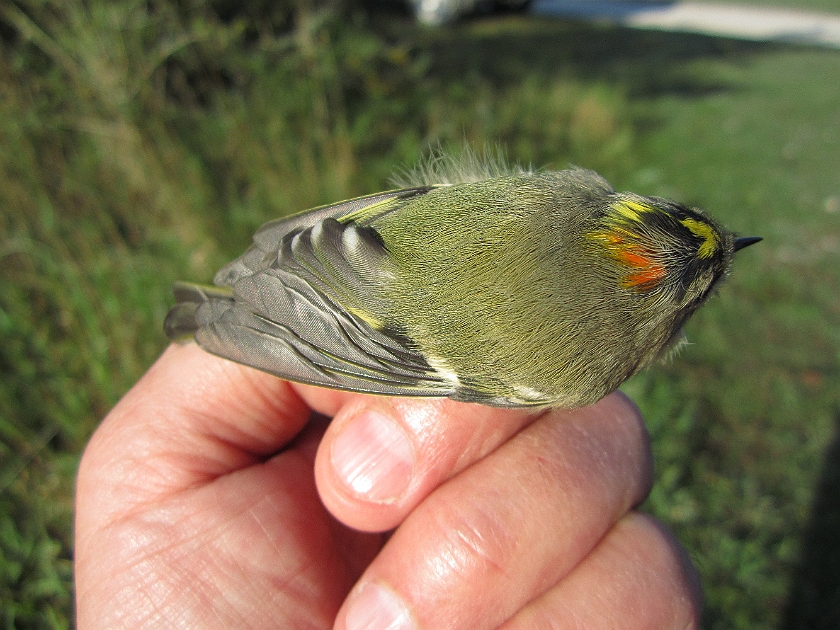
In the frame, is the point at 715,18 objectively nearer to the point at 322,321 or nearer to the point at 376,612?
the point at 322,321

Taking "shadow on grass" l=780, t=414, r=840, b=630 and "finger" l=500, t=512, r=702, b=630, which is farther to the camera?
"shadow on grass" l=780, t=414, r=840, b=630

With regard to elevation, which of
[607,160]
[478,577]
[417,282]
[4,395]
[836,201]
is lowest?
[836,201]

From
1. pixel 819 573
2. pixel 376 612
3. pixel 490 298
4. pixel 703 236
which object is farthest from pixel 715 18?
pixel 376 612

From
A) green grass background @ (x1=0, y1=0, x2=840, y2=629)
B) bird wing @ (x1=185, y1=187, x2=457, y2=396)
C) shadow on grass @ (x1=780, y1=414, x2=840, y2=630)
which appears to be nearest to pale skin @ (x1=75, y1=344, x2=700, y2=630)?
bird wing @ (x1=185, y1=187, x2=457, y2=396)

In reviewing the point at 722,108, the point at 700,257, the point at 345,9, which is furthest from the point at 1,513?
the point at 722,108

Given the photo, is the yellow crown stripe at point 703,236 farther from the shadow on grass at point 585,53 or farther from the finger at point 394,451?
the shadow on grass at point 585,53

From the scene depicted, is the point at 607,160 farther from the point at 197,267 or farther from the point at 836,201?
the point at 197,267

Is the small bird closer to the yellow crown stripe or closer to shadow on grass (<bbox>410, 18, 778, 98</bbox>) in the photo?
the yellow crown stripe
